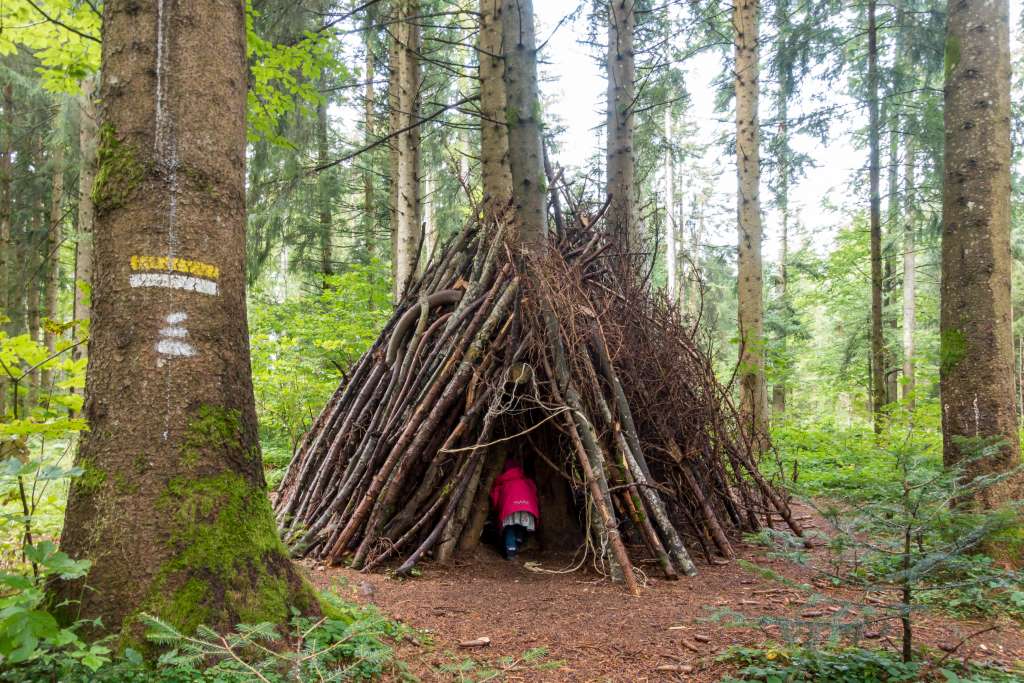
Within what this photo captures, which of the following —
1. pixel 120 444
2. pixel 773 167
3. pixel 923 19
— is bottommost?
pixel 120 444

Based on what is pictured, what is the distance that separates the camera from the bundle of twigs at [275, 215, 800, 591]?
15.5 ft

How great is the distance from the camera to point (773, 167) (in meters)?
12.5

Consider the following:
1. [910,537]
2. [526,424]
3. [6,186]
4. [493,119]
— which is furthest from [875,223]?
[6,186]

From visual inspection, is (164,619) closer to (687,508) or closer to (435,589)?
(435,589)

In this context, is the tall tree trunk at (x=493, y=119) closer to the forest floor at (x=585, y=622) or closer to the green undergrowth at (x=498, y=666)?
the forest floor at (x=585, y=622)

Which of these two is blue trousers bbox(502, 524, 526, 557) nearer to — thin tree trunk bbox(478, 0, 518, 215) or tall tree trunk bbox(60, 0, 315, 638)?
tall tree trunk bbox(60, 0, 315, 638)

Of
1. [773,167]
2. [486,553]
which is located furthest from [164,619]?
[773,167]

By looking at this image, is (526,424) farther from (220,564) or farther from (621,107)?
(621,107)

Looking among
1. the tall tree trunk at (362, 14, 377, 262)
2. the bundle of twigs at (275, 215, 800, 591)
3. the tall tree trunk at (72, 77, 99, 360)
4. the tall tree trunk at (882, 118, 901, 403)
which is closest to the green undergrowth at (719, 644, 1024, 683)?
the bundle of twigs at (275, 215, 800, 591)

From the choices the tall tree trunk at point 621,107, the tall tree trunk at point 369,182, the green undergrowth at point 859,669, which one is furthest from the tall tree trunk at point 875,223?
the tall tree trunk at point 369,182

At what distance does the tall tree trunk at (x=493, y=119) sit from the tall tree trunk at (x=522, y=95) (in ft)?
3.28

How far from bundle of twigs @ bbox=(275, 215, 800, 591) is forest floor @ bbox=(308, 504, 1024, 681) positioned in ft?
1.02

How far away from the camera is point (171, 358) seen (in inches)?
95.0

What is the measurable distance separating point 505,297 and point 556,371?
79 cm
